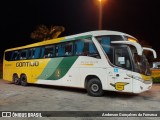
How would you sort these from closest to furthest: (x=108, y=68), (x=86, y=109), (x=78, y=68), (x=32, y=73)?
1. (x=86, y=109)
2. (x=108, y=68)
3. (x=78, y=68)
4. (x=32, y=73)

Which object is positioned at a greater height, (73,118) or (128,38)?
(128,38)

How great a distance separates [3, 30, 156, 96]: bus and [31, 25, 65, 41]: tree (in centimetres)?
2045

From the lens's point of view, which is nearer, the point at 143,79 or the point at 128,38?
the point at 143,79

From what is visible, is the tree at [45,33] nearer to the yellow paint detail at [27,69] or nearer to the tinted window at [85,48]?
the yellow paint detail at [27,69]

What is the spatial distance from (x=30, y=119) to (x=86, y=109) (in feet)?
7.62

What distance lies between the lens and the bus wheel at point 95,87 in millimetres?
11141

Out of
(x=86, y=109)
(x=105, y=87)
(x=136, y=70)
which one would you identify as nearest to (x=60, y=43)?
(x=105, y=87)

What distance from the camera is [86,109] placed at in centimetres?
823

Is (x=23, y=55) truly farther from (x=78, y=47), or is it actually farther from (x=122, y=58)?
(x=122, y=58)

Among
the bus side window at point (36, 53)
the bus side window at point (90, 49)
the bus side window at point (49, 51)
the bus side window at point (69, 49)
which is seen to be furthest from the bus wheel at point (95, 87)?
the bus side window at point (36, 53)

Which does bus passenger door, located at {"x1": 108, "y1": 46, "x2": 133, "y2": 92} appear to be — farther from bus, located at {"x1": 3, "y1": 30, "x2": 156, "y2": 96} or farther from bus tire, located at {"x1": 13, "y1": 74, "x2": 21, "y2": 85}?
bus tire, located at {"x1": 13, "y1": 74, "x2": 21, "y2": 85}

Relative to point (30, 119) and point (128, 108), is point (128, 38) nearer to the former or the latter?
point (128, 108)

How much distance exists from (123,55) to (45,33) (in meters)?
27.5

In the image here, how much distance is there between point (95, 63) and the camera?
36.7ft
